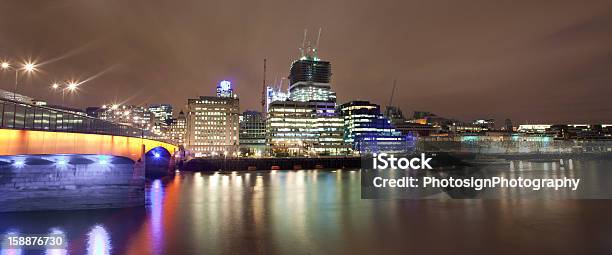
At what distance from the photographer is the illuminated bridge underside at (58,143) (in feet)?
74.0

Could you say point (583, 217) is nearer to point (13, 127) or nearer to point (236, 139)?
point (13, 127)

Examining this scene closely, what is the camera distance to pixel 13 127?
22.5 metres

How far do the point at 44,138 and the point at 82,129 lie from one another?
5877 millimetres

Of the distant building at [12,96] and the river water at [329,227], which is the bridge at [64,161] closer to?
the river water at [329,227]

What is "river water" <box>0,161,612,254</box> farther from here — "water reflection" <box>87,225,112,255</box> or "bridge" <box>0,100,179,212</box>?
"bridge" <box>0,100,179,212</box>

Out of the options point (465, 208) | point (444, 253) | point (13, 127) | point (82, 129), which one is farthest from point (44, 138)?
point (465, 208)

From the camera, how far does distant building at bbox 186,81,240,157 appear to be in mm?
190250

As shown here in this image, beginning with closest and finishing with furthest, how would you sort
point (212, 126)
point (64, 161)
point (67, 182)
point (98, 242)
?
point (98, 242) < point (64, 161) < point (67, 182) < point (212, 126)

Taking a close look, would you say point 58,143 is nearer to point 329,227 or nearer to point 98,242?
point 98,242

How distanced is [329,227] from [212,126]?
540 feet

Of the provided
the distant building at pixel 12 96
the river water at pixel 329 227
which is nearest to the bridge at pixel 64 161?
the river water at pixel 329 227

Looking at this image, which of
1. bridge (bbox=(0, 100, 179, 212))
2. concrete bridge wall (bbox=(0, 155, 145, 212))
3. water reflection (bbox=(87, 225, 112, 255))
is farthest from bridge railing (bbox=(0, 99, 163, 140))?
water reflection (bbox=(87, 225, 112, 255))

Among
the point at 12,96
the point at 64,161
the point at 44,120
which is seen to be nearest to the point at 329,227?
the point at 44,120

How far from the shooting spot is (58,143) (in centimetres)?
2703
